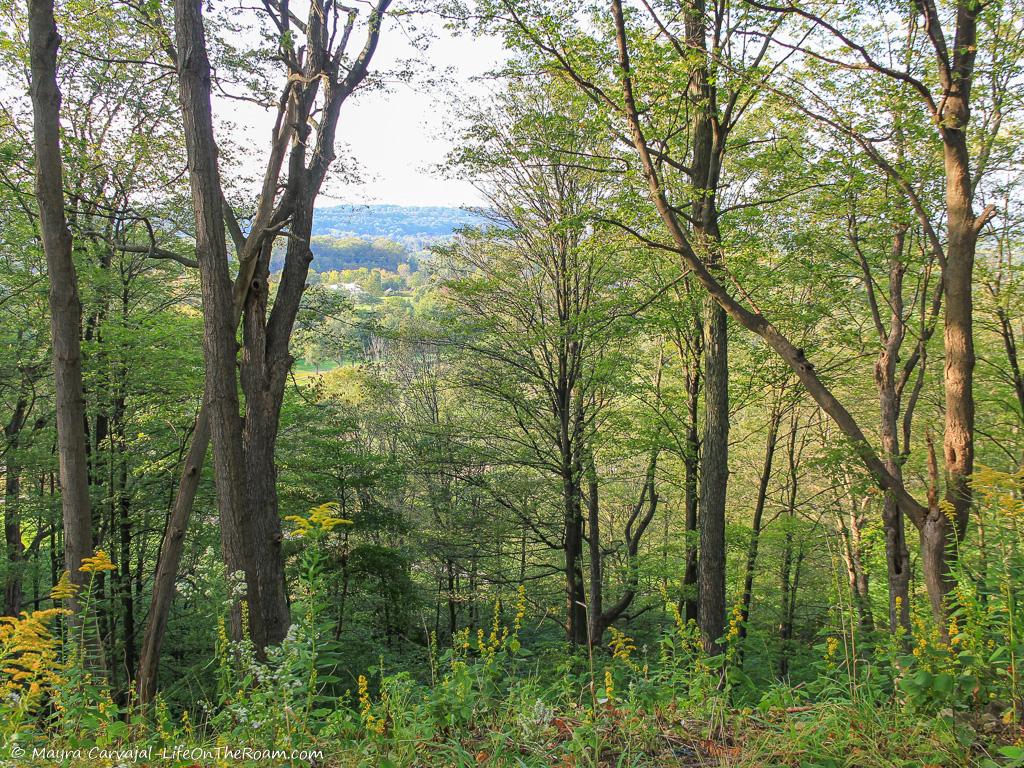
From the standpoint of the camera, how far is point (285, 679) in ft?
7.03

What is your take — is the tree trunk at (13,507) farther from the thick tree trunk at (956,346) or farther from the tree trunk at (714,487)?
the thick tree trunk at (956,346)

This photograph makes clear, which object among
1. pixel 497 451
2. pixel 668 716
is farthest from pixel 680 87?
pixel 497 451

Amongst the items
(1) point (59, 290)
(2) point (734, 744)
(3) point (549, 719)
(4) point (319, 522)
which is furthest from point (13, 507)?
(2) point (734, 744)

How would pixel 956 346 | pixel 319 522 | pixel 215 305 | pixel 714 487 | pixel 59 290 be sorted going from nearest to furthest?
pixel 319 522
pixel 956 346
pixel 59 290
pixel 215 305
pixel 714 487

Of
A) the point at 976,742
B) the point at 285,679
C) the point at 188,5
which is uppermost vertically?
the point at 188,5

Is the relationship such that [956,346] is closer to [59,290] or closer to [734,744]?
[734,744]

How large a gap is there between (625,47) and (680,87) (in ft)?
2.54

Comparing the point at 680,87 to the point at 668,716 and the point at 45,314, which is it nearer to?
the point at 668,716

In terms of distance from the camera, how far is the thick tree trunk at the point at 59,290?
4.19 meters

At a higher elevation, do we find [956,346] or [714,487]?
[956,346]

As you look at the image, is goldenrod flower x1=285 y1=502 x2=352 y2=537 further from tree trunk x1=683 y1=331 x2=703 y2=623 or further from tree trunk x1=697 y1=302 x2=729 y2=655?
tree trunk x1=683 y1=331 x2=703 y2=623

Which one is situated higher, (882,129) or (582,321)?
(882,129)

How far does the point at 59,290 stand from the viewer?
13.9ft

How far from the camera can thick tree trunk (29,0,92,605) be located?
165 inches
